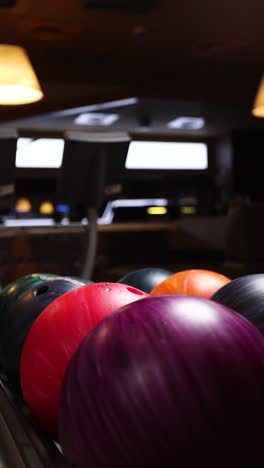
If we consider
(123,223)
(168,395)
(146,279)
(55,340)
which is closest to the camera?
(168,395)

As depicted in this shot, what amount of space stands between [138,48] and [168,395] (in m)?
4.31

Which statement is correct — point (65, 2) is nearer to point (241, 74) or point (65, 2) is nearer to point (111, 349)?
point (241, 74)

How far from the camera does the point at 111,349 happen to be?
1.92 feet

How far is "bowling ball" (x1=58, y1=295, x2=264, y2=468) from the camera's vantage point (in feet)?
1.77

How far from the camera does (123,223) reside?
5.06 meters

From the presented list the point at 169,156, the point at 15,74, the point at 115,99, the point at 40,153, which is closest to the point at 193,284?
the point at 15,74

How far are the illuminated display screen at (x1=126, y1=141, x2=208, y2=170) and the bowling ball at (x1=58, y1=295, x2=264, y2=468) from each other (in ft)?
28.6

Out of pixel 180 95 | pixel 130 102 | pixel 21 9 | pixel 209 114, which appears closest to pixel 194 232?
pixel 180 95

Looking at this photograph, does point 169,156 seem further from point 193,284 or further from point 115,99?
point 193,284

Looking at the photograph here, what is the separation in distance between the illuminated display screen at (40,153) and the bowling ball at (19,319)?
7.76 metres

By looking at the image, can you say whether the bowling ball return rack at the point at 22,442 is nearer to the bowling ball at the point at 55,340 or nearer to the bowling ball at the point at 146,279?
the bowling ball at the point at 55,340

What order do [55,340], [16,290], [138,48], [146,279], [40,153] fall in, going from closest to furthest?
[55,340]
[16,290]
[146,279]
[138,48]
[40,153]

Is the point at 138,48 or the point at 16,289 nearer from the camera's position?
the point at 16,289

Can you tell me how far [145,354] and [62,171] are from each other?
306 cm
